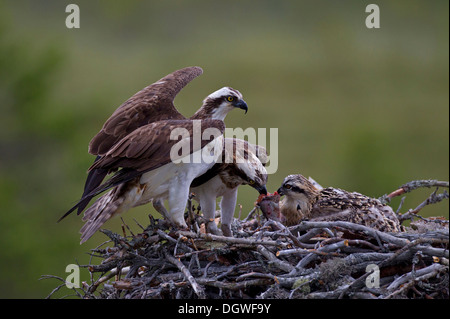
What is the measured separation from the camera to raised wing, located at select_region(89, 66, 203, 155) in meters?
5.54

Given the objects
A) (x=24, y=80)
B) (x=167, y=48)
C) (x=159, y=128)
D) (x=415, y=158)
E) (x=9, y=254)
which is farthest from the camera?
(x=167, y=48)

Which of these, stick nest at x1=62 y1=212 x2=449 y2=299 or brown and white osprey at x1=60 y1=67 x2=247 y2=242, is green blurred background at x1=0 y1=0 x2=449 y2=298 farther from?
stick nest at x1=62 y1=212 x2=449 y2=299

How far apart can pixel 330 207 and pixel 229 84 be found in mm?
17392

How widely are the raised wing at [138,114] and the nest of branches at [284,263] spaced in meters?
0.71

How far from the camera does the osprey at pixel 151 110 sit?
5.56 meters

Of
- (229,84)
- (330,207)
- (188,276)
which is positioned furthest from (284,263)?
(229,84)

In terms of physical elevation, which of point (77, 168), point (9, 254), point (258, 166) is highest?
point (258, 166)

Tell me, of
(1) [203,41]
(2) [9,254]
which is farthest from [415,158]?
(2) [9,254]

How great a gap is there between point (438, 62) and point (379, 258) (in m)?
26.1

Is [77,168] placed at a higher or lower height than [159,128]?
lower

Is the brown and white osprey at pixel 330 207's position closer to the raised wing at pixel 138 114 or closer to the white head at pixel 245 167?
the white head at pixel 245 167

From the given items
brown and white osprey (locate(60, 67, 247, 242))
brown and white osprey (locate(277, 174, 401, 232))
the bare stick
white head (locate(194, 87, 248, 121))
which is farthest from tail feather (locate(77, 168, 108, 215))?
brown and white osprey (locate(277, 174, 401, 232))

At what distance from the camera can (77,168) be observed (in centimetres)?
1750

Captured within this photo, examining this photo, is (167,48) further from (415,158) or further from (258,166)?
(258,166)
